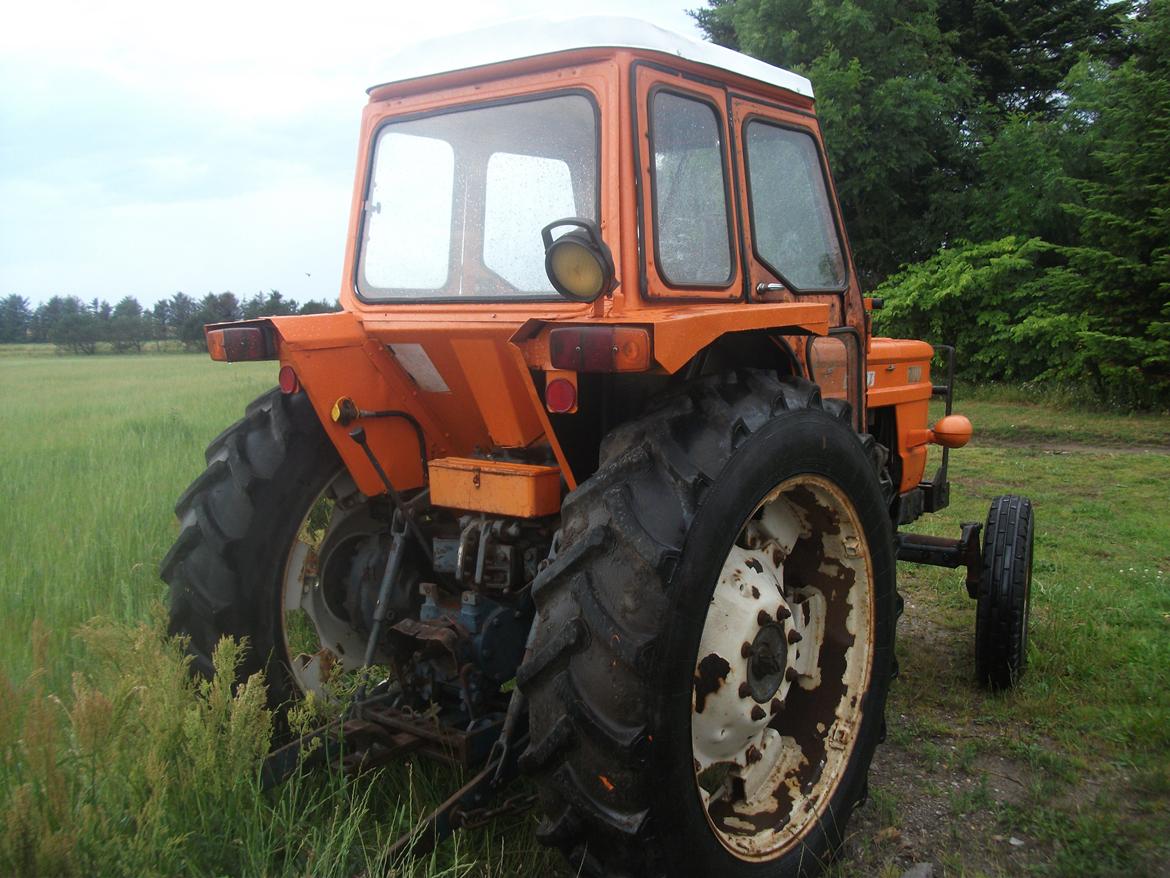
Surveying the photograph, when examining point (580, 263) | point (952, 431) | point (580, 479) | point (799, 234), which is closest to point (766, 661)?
point (580, 479)

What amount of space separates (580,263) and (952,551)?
2681 mm

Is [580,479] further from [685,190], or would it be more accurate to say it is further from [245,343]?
[245,343]

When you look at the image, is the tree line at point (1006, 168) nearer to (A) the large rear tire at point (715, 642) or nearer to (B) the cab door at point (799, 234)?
(B) the cab door at point (799, 234)

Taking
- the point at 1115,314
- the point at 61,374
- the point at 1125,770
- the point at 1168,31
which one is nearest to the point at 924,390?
the point at 1125,770

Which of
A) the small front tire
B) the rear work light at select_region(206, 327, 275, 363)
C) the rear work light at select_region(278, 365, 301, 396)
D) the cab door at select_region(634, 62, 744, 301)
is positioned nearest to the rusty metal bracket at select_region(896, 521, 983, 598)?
the small front tire

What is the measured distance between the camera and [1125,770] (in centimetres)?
351

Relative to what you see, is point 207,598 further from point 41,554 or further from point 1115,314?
point 1115,314

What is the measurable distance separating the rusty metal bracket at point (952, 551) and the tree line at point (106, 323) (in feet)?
85.7

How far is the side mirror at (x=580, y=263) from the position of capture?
2445 millimetres

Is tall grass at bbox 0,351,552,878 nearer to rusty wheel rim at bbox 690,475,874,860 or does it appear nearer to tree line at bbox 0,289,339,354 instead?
rusty wheel rim at bbox 690,475,874,860

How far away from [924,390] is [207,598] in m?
3.51

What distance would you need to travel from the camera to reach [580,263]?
2.49 metres

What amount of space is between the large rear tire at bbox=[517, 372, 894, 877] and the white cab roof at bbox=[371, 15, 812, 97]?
98 cm

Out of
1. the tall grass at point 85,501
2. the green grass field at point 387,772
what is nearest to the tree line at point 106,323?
the tall grass at point 85,501
